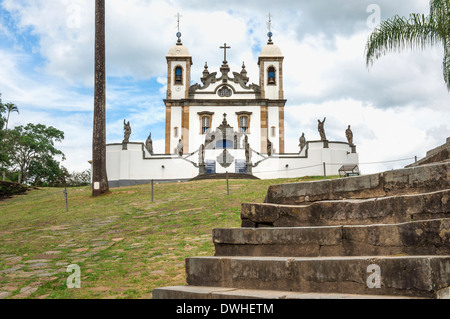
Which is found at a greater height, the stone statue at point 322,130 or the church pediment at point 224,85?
the church pediment at point 224,85

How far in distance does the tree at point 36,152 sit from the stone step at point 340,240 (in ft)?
129

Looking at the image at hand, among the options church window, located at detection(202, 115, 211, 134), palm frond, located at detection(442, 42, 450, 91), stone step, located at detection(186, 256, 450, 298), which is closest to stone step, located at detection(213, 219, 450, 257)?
stone step, located at detection(186, 256, 450, 298)

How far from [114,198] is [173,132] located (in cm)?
2325

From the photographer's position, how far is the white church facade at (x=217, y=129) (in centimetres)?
3145

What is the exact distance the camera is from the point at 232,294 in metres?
4.02

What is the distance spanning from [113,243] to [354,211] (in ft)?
18.1

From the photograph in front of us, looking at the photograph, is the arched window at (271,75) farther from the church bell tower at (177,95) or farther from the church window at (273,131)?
the church bell tower at (177,95)

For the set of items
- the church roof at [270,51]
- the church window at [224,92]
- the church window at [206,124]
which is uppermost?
the church roof at [270,51]

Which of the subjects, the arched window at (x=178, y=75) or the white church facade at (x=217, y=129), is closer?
the white church facade at (x=217, y=129)

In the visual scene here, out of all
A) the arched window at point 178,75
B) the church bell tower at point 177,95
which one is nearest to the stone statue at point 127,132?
the church bell tower at point 177,95

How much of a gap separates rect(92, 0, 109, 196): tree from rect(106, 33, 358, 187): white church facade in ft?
43.2

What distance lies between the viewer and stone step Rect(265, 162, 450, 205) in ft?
15.5
